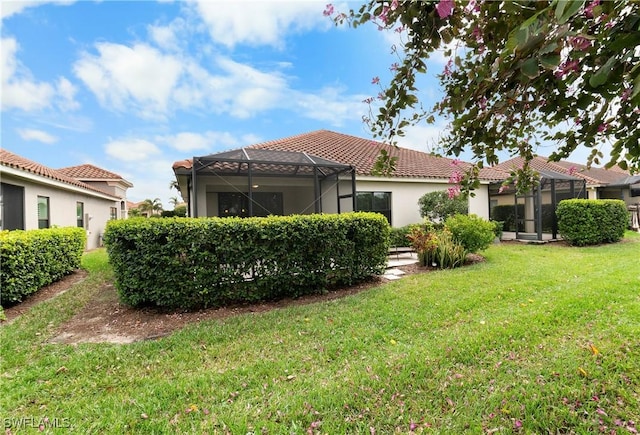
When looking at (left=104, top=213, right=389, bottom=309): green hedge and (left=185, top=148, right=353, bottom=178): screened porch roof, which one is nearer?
(left=104, top=213, right=389, bottom=309): green hedge

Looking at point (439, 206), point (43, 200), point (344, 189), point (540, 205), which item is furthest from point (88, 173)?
point (540, 205)

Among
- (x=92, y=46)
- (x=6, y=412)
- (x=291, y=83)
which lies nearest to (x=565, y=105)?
(x=6, y=412)

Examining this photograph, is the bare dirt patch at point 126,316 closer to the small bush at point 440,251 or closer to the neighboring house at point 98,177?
the small bush at point 440,251

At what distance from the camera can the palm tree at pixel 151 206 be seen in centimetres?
4141

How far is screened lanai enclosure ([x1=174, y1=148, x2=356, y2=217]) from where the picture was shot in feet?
31.8

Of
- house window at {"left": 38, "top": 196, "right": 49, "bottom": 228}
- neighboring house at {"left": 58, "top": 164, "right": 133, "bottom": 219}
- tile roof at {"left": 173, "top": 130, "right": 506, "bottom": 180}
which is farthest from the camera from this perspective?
neighboring house at {"left": 58, "top": 164, "right": 133, "bottom": 219}

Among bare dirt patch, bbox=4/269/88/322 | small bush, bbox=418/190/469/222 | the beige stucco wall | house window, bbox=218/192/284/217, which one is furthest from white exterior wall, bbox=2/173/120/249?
small bush, bbox=418/190/469/222

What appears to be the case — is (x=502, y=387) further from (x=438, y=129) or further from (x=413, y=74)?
(x=413, y=74)

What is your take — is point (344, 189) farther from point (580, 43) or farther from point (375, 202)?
point (580, 43)

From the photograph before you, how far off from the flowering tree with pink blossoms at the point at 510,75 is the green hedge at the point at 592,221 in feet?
38.2

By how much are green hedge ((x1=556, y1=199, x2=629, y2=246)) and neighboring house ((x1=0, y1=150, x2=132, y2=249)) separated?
812 inches

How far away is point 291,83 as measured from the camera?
39.2ft

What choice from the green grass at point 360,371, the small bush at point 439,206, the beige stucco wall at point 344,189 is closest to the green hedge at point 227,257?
the green grass at point 360,371

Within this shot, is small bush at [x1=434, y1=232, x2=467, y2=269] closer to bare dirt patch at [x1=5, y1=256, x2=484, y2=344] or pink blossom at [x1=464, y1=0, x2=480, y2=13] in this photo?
bare dirt patch at [x1=5, y1=256, x2=484, y2=344]
